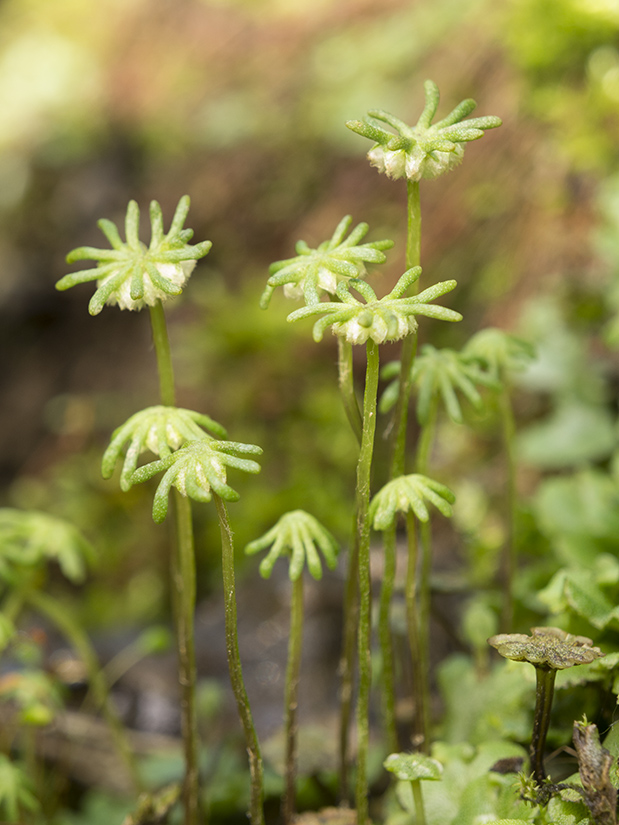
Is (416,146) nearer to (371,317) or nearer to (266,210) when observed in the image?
(371,317)

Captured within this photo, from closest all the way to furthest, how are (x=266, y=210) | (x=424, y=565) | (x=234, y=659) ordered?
(x=234, y=659) < (x=424, y=565) < (x=266, y=210)

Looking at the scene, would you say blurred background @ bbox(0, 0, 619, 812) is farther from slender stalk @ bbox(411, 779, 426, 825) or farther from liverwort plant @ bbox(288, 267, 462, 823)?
liverwort plant @ bbox(288, 267, 462, 823)

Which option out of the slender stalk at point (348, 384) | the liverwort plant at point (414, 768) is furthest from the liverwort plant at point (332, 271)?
the liverwort plant at point (414, 768)

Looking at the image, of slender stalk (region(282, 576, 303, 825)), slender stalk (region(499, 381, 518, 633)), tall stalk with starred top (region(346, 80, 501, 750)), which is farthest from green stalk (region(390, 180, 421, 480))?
slender stalk (region(499, 381, 518, 633))

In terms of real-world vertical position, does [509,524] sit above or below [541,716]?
above

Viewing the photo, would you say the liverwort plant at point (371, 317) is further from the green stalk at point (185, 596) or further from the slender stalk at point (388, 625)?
the green stalk at point (185, 596)

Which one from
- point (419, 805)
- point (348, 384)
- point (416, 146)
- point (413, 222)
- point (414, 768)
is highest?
point (416, 146)

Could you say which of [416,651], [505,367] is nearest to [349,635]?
[416,651]

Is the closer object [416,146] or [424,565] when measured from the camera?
[416,146]
